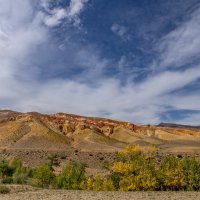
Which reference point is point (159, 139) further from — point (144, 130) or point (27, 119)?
→ point (27, 119)

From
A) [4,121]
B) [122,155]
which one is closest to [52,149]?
[4,121]

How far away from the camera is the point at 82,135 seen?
5733 inches

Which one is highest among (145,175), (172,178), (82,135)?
(82,135)

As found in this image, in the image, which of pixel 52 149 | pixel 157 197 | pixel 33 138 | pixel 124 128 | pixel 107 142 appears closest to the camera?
pixel 157 197

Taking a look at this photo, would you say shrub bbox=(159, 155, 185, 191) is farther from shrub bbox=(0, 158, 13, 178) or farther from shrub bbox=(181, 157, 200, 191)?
shrub bbox=(0, 158, 13, 178)

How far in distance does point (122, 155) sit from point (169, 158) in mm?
4131

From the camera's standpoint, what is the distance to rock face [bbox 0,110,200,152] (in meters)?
129

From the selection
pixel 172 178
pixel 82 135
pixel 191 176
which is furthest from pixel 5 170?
pixel 82 135

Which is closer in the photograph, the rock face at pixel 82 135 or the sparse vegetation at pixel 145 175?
the sparse vegetation at pixel 145 175

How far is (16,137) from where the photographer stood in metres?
134

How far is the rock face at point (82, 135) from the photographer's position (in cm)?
12900

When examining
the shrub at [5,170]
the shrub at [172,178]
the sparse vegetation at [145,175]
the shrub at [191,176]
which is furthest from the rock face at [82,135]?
the shrub at [172,178]

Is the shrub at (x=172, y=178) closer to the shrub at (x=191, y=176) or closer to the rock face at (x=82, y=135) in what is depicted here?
the shrub at (x=191, y=176)

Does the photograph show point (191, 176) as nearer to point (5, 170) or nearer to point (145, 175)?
point (145, 175)
